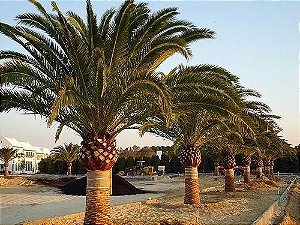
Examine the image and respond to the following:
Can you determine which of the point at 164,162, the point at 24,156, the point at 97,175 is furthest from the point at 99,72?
the point at 24,156

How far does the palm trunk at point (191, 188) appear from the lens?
15234mm

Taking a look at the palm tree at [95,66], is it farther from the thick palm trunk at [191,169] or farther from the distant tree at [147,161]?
the distant tree at [147,161]

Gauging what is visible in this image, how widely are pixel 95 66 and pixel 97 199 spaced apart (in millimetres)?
2926

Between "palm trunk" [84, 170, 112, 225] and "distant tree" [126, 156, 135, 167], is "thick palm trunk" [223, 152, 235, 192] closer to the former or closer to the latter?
"palm trunk" [84, 170, 112, 225]

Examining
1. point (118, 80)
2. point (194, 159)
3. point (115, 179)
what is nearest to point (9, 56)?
point (118, 80)

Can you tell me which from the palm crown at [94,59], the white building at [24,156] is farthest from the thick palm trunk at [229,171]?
the white building at [24,156]

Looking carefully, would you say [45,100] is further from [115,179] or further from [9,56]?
[115,179]

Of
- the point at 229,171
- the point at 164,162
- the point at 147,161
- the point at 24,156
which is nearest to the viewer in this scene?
the point at 229,171

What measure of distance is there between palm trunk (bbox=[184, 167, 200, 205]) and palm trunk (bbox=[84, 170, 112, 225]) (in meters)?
6.61

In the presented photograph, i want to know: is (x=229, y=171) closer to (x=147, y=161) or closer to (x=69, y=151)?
(x=69, y=151)

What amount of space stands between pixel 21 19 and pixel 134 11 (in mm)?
2478

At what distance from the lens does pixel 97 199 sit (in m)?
9.05

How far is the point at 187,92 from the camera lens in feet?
33.7

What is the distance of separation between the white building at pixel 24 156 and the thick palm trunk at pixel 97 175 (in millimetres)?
55320
